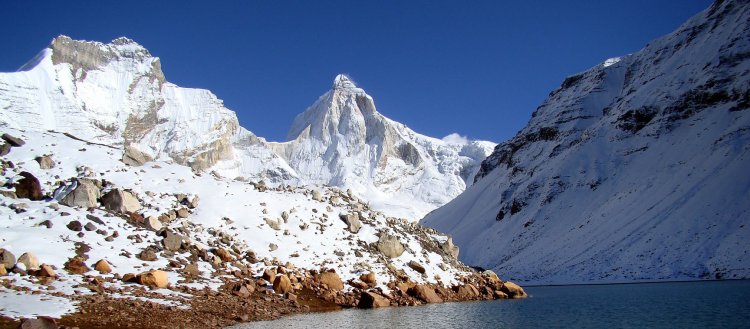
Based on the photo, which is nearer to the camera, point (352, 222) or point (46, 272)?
point (46, 272)

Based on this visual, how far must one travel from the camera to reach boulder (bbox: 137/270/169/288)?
22.7 meters

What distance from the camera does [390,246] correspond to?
3603 cm

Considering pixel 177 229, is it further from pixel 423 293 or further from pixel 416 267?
pixel 416 267

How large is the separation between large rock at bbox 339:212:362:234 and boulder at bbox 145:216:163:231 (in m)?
13.1

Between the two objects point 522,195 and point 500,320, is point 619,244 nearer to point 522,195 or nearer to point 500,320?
point 522,195

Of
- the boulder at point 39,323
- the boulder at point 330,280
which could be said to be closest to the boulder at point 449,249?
the boulder at point 330,280

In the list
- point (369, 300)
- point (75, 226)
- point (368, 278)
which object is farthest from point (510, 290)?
point (75, 226)

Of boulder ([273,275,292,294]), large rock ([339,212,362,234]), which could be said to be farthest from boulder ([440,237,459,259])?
boulder ([273,275,292,294])

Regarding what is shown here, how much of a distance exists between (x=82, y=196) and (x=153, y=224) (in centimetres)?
387

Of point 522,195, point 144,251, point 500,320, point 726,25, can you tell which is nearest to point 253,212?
point 144,251

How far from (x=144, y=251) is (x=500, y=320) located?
1783 cm

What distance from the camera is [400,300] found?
31328 mm

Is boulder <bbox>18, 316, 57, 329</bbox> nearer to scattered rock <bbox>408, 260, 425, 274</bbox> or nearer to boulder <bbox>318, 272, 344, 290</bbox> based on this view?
boulder <bbox>318, 272, 344, 290</bbox>

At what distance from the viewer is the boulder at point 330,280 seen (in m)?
29.8
